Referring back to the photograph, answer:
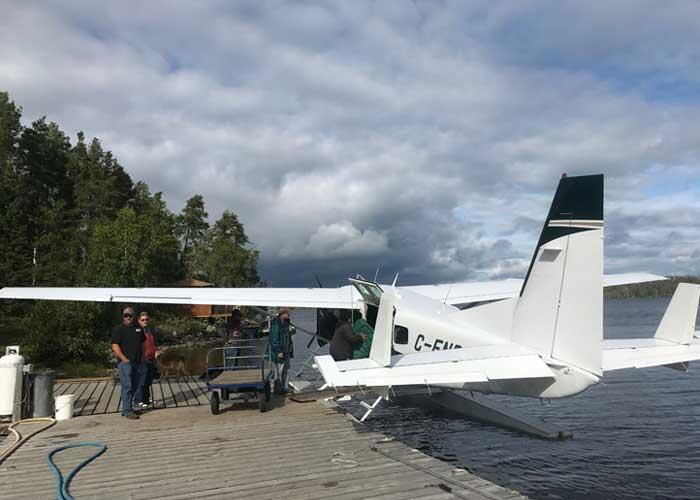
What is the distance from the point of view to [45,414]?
279 inches

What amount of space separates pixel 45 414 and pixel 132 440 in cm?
206

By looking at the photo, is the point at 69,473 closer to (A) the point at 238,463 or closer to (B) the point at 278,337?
(A) the point at 238,463

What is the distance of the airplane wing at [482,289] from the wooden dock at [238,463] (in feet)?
16.4

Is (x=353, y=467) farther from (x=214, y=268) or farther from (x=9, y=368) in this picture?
(x=214, y=268)

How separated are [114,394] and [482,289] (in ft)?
26.1

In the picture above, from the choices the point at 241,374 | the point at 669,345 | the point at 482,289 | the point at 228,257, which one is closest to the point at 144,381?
the point at 241,374

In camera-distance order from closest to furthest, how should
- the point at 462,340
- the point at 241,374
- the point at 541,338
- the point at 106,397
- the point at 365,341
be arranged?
the point at 541,338 < the point at 462,340 < the point at 241,374 < the point at 365,341 < the point at 106,397

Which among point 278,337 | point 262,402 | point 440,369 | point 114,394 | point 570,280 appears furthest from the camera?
point 114,394

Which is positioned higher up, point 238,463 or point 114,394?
point 238,463

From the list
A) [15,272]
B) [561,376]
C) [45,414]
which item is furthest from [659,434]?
[15,272]

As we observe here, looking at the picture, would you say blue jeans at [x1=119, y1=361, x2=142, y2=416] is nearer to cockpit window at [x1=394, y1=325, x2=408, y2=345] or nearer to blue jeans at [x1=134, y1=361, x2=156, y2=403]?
blue jeans at [x1=134, y1=361, x2=156, y2=403]

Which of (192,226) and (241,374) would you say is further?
(192,226)

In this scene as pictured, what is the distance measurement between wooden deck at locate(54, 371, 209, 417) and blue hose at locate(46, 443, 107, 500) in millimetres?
2037

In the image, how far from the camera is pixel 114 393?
9.17m
